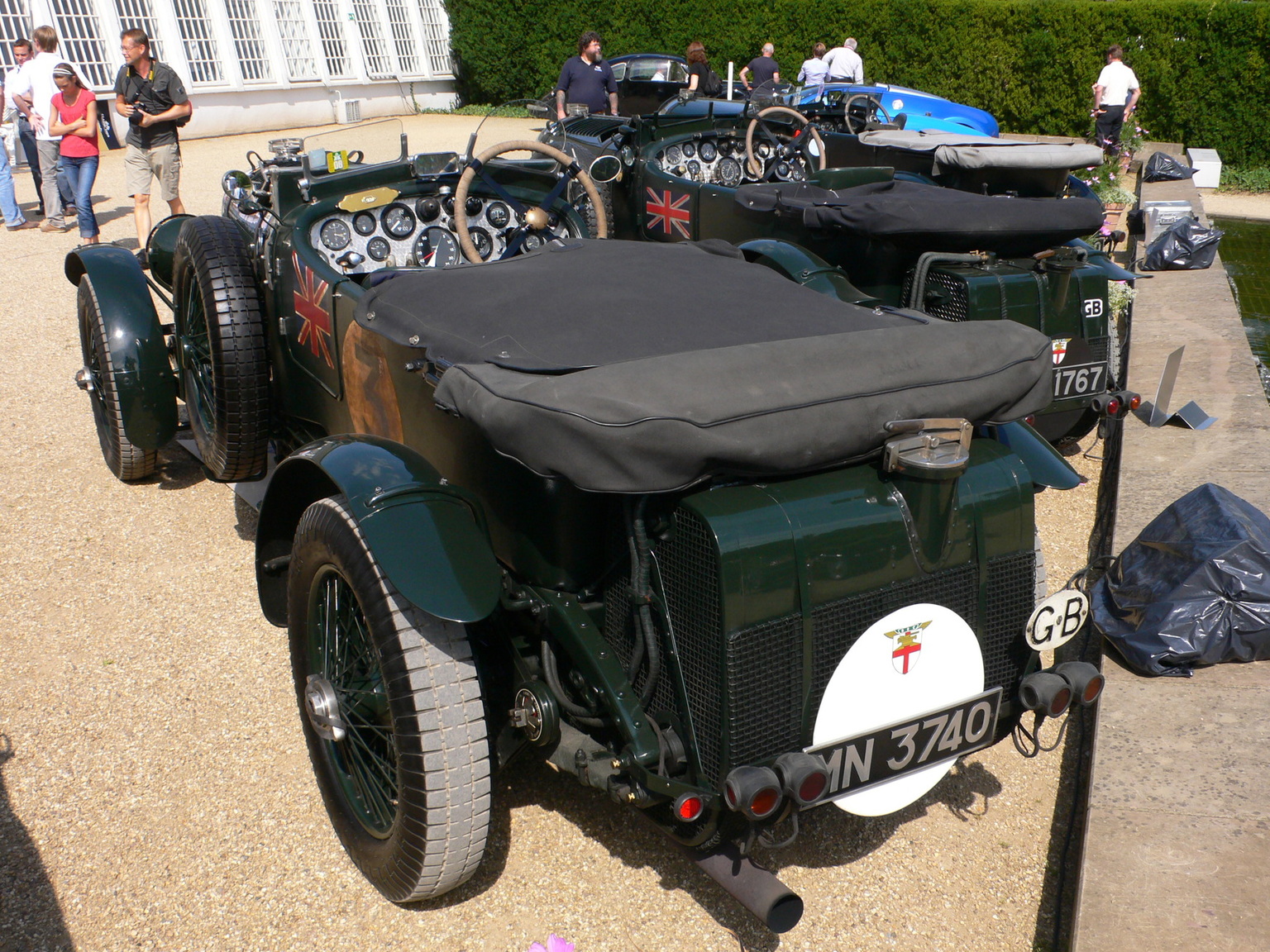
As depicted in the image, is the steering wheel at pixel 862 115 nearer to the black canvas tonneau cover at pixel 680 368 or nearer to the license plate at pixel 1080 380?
the license plate at pixel 1080 380

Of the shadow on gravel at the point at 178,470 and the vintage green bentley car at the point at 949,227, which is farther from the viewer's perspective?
the shadow on gravel at the point at 178,470

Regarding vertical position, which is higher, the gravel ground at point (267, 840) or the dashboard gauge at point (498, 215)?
the dashboard gauge at point (498, 215)

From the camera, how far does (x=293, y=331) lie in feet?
13.1

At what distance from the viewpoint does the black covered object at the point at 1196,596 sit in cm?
336

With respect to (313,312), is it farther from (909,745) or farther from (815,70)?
(815,70)

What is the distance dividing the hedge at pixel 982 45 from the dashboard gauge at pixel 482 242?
1485 cm

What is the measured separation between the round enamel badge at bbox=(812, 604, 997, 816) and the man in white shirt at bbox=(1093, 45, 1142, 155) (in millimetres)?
12895

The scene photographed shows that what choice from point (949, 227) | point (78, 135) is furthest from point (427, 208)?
point (78, 135)

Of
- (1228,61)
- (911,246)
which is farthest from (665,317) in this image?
(1228,61)

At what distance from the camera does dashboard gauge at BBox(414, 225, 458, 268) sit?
14.3 ft

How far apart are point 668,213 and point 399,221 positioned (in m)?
3.29

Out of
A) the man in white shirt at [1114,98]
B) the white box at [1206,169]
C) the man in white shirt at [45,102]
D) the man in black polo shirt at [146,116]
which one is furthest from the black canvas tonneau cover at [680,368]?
the white box at [1206,169]

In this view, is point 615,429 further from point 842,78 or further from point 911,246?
point 842,78

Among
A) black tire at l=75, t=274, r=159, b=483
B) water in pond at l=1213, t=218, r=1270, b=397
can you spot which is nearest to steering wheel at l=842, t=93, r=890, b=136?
water in pond at l=1213, t=218, r=1270, b=397
